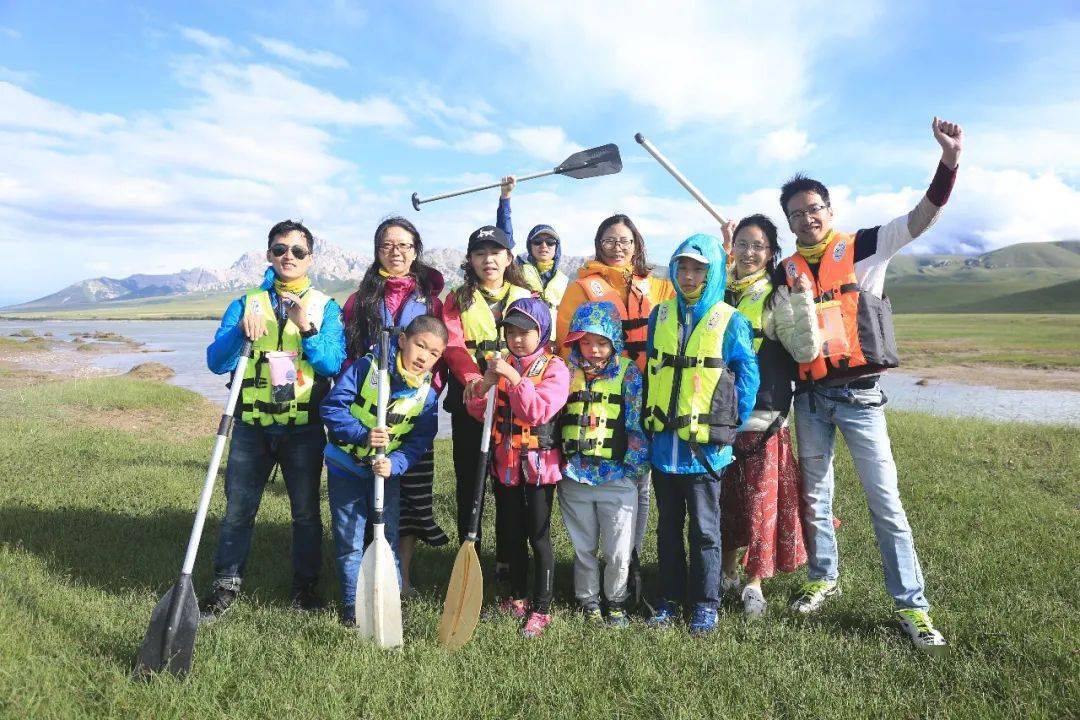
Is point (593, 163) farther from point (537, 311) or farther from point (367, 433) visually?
point (367, 433)

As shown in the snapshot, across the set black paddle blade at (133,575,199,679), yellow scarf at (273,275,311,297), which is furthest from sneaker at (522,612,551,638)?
yellow scarf at (273,275,311,297)

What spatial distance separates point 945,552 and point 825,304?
10.7 feet

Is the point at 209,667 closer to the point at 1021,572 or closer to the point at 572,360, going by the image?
the point at 572,360

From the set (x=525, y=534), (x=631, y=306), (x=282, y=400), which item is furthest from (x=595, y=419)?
(x=282, y=400)

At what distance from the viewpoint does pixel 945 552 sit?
20.1ft

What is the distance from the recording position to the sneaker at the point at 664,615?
4.71 meters

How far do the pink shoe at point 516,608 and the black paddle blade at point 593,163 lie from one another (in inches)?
205

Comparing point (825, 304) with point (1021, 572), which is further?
point (1021, 572)

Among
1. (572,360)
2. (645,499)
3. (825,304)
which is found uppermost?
(825,304)

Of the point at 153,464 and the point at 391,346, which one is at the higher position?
the point at 391,346

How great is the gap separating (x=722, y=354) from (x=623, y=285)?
4.66 feet

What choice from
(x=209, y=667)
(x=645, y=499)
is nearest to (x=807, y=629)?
(x=645, y=499)

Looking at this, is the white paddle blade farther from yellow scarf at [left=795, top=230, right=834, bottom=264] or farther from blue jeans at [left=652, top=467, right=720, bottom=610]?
yellow scarf at [left=795, top=230, right=834, bottom=264]

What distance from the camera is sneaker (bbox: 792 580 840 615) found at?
16.5ft
